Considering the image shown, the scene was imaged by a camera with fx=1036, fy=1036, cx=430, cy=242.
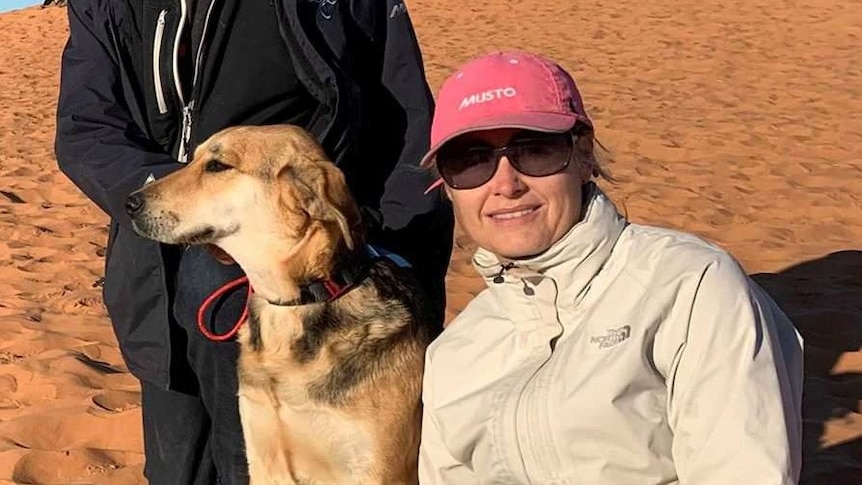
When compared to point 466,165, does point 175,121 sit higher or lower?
lower

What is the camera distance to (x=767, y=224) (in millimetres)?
Answer: 7172

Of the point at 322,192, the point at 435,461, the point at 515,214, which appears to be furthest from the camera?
the point at 322,192

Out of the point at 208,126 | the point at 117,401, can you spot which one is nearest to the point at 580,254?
the point at 208,126

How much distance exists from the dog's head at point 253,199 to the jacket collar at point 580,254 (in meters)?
0.90

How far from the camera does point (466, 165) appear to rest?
7.49 feet

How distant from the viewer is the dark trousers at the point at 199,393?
325 cm

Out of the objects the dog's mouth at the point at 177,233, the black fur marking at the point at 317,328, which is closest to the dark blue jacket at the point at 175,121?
the dog's mouth at the point at 177,233

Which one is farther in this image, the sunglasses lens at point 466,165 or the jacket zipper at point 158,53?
the jacket zipper at point 158,53

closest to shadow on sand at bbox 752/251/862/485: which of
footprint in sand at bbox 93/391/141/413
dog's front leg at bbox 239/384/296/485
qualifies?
dog's front leg at bbox 239/384/296/485

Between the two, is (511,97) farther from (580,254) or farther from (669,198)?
(669,198)

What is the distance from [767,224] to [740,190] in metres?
1.01

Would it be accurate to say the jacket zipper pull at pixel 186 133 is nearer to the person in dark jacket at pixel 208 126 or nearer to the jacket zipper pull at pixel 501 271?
the person in dark jacket at pixel 208 126

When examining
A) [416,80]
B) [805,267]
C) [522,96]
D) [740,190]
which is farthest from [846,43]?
[522,96]

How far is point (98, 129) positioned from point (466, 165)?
160 centimetres
